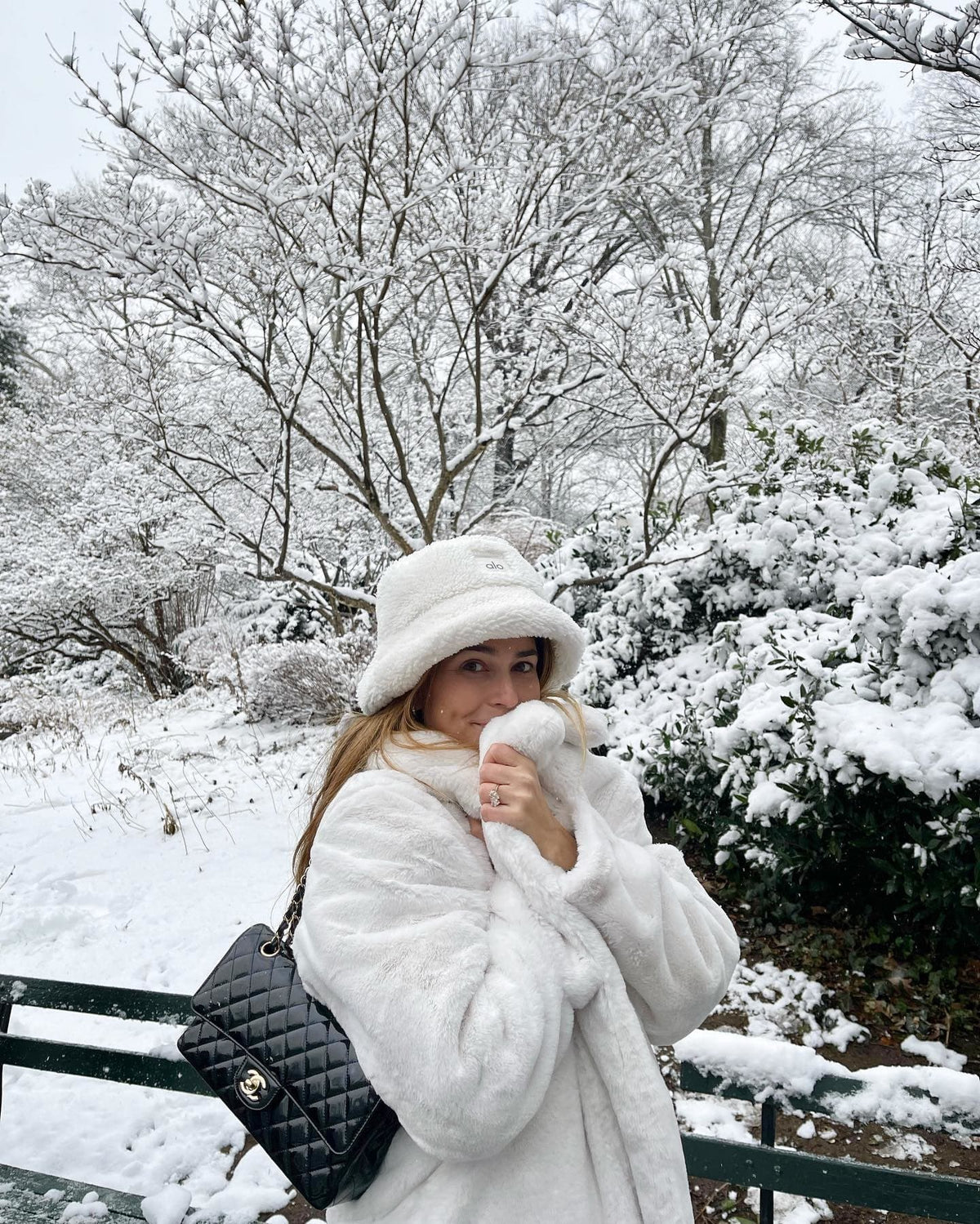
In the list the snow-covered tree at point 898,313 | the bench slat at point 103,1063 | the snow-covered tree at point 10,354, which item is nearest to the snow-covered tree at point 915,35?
the bench slat at point 103,1063

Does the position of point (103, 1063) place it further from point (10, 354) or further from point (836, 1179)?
point (10, 354)

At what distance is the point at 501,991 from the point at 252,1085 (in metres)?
0.43

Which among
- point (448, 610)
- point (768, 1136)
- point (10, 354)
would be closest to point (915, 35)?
point (448, 610)

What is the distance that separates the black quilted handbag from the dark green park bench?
33.3 inches

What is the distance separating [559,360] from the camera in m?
5.28

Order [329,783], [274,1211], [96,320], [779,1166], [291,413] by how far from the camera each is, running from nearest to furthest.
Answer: [329,783], [779,1166], [274,1211], [291,413], [96,320]

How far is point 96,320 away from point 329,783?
447 centimetres

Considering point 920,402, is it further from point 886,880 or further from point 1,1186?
point 1,1186

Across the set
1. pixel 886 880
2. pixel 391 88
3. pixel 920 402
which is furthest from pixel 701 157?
pixel 886 880

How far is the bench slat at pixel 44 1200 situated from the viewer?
205cm

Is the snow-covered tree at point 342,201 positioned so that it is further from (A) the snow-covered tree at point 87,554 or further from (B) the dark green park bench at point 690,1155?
(A) the snow-covered tree at point 87,554

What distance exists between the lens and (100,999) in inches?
82.2

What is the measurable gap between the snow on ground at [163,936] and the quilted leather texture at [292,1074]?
0.46 m

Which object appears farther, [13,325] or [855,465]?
[13,325]
